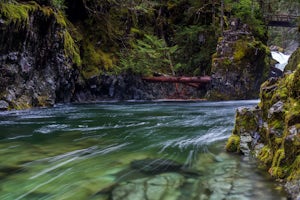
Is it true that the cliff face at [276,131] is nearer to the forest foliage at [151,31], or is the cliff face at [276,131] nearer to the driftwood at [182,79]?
the driftwood at [182,79]

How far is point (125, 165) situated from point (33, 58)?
26.9 ft

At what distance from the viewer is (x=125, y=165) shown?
→ 13.5 feet

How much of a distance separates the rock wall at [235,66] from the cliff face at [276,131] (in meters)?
10.5

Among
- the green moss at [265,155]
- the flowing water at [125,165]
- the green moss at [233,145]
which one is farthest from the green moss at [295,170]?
the green moss at [233,145]

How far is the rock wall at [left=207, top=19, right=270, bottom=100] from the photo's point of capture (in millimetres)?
15586

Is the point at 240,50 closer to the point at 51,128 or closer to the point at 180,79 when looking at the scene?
the point at 180,79

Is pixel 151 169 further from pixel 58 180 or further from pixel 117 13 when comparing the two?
pixel 117 13

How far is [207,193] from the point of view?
3068 mm

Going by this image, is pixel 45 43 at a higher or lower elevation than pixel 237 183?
higher

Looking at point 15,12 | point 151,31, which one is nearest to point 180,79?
point 151,31

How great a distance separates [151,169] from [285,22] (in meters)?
31.6

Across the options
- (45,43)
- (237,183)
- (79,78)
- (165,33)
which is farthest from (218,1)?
(237,183)

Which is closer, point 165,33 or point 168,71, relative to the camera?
point 168,71

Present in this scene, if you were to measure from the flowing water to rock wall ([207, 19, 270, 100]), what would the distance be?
885cm
